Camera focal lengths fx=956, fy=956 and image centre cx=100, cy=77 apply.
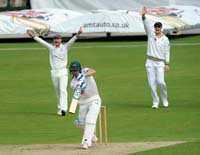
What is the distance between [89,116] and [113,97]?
935 cm

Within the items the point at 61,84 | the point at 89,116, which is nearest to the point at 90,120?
the point at 89,116

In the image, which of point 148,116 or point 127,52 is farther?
point 127,52

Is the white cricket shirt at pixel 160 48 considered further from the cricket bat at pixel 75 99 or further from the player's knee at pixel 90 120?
the cricket bat at pixel 75 99

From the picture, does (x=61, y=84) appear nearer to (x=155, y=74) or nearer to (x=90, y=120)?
(x=155, y=74)

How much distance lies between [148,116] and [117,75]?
344 inches

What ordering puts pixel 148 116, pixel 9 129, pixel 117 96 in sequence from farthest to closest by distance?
pixel 117 96, pixel 148 116, pixel 9 129

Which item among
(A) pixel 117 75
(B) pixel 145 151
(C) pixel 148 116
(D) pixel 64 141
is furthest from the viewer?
(A) pixel 117 75

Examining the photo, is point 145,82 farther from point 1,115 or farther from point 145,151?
point 145,151

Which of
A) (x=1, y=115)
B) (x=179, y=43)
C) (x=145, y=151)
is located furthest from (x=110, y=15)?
(x=145, y=151)

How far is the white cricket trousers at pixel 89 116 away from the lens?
16609mm

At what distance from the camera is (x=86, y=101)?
55.7 ft

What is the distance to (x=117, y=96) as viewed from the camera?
26.2 meters

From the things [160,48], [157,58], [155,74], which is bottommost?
[155,74]

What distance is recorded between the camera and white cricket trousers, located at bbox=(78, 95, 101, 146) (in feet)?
54.5
